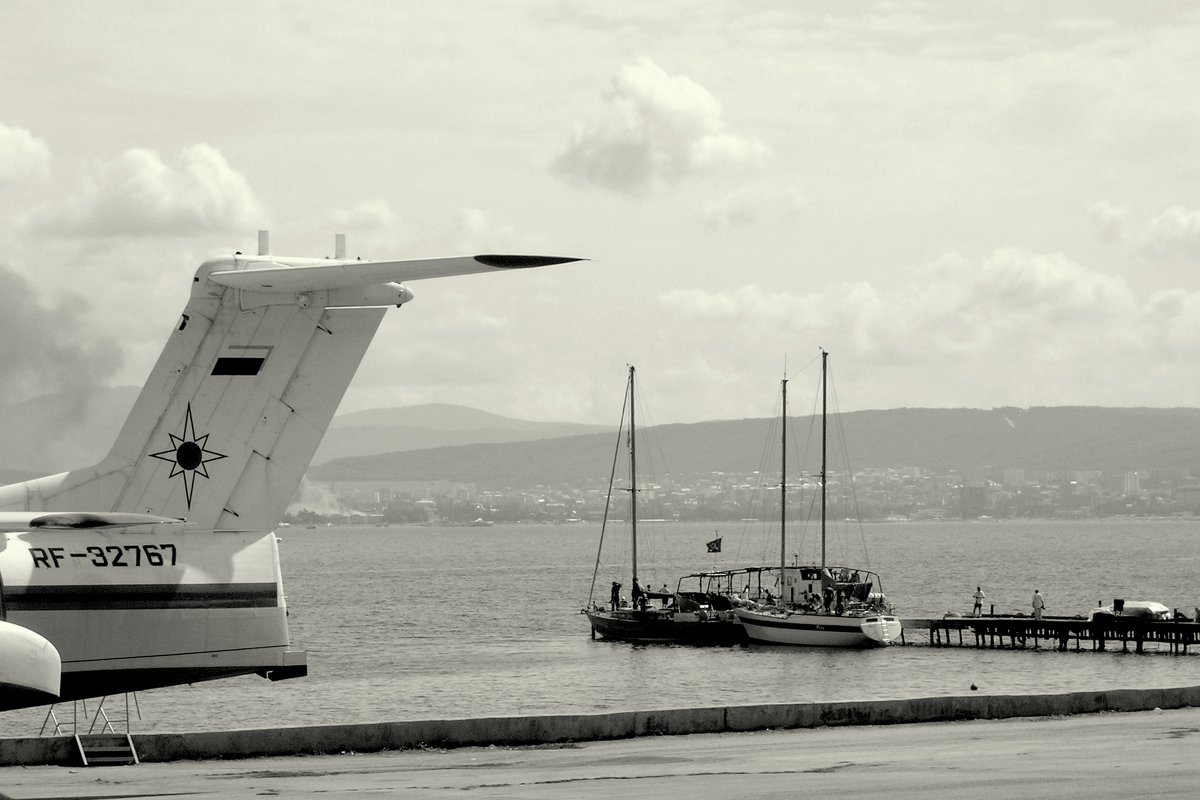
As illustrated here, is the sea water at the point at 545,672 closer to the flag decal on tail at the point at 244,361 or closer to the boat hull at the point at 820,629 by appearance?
the boat hull at the point at 820,629

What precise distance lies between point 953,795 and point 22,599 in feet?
31.1

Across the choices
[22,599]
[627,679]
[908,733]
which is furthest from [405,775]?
[627,679]

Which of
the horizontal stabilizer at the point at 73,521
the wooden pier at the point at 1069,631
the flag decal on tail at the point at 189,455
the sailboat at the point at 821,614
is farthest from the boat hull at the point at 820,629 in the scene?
the horizontal stabilizer at the point at 73,521

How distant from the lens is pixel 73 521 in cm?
1499

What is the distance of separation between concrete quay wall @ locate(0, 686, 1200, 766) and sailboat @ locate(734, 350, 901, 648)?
52.3m

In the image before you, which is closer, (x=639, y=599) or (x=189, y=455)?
(x=189, y=455)

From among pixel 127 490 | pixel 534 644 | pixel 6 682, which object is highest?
pixel 127 490

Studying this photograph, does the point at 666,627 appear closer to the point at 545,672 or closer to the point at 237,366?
the point at 545,672

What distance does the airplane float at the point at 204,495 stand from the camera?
49.1 ft

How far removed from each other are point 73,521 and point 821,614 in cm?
6907

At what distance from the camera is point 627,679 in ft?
227

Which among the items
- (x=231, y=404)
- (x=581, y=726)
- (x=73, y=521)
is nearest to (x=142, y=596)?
(x=73, y=521)

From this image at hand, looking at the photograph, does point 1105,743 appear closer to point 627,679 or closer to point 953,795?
point 953,795

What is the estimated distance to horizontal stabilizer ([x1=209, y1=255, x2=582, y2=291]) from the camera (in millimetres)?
14531
